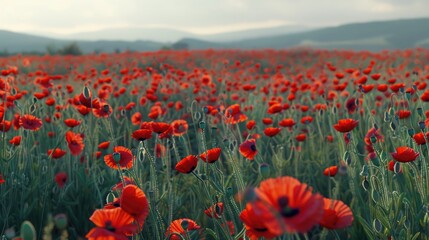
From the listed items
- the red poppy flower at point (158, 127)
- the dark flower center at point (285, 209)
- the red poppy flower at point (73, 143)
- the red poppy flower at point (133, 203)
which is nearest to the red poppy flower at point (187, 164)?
the red poppy flower at point (133, 203)

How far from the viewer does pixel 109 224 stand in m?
0.91

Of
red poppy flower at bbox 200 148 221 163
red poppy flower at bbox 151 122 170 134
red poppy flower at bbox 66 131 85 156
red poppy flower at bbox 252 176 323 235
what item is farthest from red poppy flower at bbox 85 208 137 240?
red poppy flower at bbox 66 131 85 156

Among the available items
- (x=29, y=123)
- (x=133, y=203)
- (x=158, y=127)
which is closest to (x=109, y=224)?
(x=133, y=203)

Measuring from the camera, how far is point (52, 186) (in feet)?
7.88

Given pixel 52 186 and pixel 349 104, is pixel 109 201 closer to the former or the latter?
pixel 52 186

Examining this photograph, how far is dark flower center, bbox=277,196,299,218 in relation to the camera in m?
0.66

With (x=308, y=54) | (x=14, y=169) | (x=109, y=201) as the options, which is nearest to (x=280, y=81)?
(x=14, y=169)

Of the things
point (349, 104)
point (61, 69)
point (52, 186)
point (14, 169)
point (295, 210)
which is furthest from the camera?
point (61, 69)

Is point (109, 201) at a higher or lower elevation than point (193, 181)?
higher

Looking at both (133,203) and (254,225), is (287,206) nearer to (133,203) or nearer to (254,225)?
(254,225)

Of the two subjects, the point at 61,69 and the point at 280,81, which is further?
the point at 61,69

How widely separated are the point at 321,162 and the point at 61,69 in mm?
7796

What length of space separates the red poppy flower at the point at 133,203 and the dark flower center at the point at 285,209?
16.0 inches

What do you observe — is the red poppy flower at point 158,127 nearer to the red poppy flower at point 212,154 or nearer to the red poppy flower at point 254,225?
the red poppy flower at point 212,154
